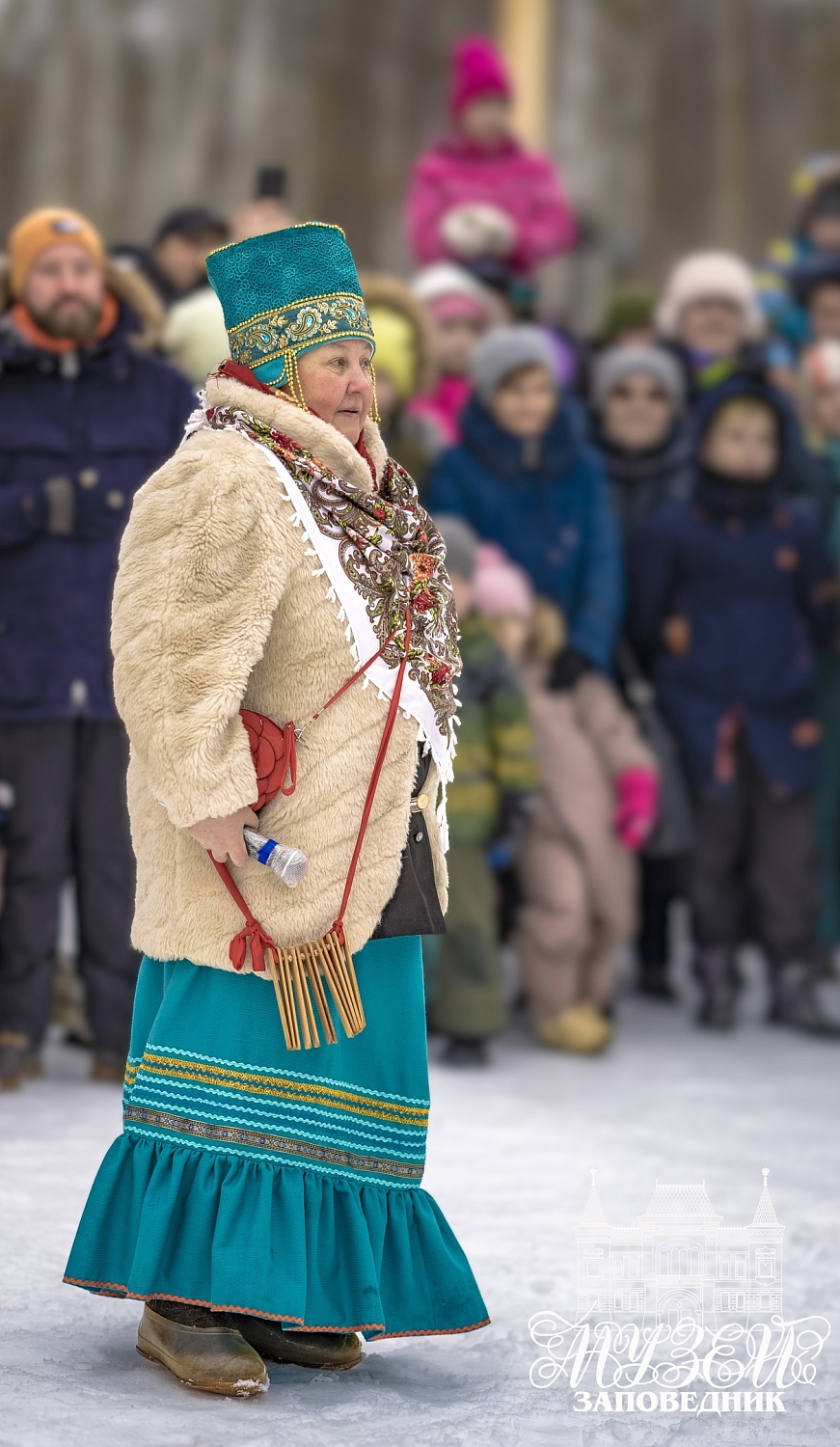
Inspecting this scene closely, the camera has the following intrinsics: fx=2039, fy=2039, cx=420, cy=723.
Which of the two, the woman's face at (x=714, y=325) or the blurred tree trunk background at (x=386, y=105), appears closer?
the woman's face at (x=714, y=325)

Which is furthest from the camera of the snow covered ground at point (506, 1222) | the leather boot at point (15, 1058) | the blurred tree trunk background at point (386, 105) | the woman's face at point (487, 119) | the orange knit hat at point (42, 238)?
the blurred tree trunk background at point (386, 105)

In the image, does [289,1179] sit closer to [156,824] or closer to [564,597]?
[156,824]

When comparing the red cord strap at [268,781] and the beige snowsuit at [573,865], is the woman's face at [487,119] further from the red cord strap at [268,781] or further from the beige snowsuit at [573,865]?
the red cord strap at [268,781]

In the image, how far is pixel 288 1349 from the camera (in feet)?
10.4

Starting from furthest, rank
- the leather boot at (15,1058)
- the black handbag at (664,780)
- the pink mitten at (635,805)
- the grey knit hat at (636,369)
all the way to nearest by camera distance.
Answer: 1. the grey knit hat at (636,369)
2. the black handbag at (664,780)
3. the pink mitten at (635,805)
4. the leather boot at (15,1058)

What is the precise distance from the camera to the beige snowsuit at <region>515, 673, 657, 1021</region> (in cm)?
605

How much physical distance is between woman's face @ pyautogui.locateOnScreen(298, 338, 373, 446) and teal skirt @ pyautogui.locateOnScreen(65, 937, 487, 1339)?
0.82 metres

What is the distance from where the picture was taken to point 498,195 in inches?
324

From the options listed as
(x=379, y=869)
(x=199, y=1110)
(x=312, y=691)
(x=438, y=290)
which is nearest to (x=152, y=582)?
(x=312, y=691)

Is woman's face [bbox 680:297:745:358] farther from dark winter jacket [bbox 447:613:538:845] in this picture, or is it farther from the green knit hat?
the green knit hat

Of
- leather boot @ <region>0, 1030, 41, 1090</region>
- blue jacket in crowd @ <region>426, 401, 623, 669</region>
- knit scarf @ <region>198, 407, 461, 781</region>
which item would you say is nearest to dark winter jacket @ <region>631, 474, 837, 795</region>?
blue jacket in crowd @ <region>426, 401, 623, 669</region>

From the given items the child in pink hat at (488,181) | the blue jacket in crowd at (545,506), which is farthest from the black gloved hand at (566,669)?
the child in pink hat at (488,181)

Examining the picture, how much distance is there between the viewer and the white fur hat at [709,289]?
25.1ft

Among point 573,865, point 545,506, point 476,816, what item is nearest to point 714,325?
point 545,506
